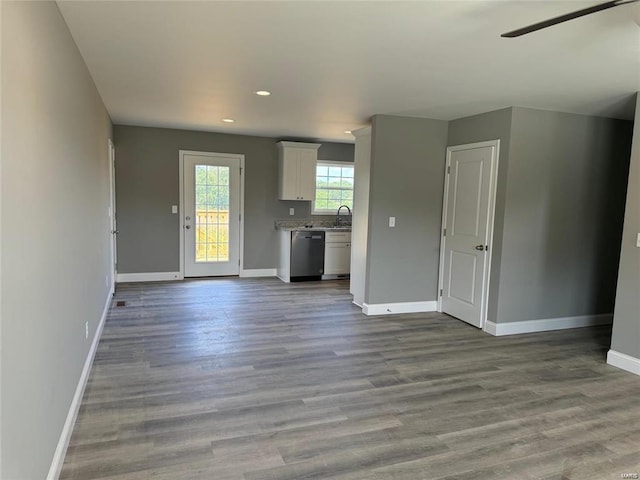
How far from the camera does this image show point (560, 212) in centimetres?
456

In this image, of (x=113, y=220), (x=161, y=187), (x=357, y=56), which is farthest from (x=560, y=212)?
(x=113, y=220)

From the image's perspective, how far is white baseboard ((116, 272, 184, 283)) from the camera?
641cm

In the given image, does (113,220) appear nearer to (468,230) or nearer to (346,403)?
(346,403)

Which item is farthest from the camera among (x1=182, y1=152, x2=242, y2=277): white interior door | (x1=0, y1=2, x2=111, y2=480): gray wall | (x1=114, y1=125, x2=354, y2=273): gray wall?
(x1=182, y1=152, x2=242, y2=277): white interior door

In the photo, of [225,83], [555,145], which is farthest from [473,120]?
[225,83]

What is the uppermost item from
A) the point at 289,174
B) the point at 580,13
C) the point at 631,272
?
the point at 580,13

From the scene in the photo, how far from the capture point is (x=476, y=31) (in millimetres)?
2430

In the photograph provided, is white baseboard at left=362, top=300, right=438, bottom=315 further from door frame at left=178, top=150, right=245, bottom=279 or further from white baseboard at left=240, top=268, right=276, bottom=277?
door frame at left=178, top=150, right=245, bottom=279

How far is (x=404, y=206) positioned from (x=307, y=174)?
2.40 m

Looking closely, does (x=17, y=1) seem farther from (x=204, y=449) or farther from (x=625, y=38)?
(x=625, y=38)

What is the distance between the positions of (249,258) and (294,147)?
77.7 inches

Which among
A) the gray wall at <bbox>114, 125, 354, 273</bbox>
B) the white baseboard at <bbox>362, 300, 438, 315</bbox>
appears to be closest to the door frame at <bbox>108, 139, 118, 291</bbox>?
the gray wall at <bbox>114, 125, 354, 273</bbox>

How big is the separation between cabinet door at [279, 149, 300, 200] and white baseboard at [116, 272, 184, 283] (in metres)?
2.11

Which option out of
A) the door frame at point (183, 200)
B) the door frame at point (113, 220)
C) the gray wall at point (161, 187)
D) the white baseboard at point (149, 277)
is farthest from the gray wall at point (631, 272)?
the white baseboard at point (149, 277)
